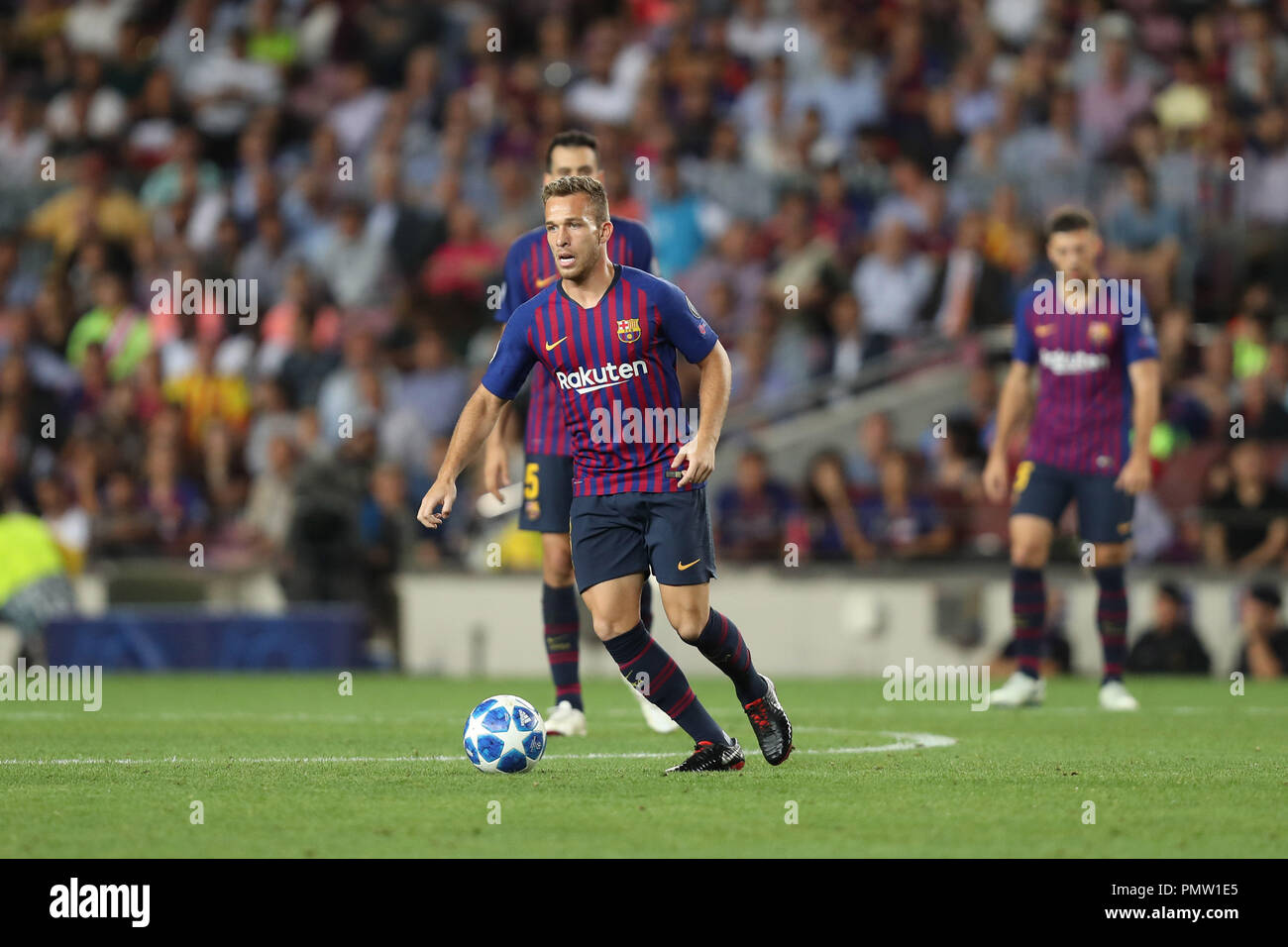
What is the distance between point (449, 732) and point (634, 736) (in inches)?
34.7

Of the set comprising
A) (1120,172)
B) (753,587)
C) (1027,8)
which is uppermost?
(1027,8)

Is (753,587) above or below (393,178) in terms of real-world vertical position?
below

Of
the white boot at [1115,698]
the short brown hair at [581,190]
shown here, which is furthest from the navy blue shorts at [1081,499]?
the short brown hair at [581,190]

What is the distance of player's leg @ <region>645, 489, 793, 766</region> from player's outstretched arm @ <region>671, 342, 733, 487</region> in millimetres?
126

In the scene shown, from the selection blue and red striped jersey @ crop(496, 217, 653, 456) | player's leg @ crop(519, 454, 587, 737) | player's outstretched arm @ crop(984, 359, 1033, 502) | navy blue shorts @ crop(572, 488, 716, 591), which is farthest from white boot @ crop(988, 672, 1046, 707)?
navy blue shorts @ crop(572, 488, 716, 591)

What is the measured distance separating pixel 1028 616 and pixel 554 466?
3.25 meters

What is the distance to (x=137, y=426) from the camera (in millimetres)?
16797

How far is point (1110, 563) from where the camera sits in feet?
34.8

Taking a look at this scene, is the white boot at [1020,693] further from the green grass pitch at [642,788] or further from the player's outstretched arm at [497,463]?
the player's outstretched arm at [497,463]

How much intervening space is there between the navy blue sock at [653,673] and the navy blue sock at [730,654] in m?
0.14

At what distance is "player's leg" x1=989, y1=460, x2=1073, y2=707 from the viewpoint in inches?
414

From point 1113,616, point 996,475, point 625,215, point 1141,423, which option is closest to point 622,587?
point 996,475
